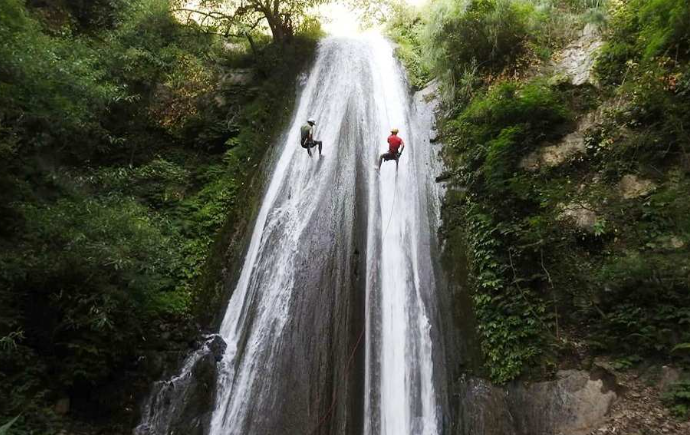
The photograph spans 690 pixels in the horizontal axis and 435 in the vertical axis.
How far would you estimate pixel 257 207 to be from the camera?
9867mm

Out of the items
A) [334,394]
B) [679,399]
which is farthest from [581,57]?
[334,394]

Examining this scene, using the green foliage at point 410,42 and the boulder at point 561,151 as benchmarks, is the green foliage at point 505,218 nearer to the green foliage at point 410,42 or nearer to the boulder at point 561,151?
the boulder at point 561,151

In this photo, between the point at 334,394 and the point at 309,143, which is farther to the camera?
the point at 309,143

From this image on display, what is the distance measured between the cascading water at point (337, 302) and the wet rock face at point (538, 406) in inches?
23.1

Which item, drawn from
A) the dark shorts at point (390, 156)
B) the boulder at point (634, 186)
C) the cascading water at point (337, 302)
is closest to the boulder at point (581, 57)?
the boulder at point (634, 186)

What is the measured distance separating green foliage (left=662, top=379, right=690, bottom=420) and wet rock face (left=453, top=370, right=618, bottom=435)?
0.58 meters

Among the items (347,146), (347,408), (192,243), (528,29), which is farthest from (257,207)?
(528,29)

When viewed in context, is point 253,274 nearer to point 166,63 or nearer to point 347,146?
point 347,146

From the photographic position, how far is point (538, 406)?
5.88m

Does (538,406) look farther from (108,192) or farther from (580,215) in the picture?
(108,192)

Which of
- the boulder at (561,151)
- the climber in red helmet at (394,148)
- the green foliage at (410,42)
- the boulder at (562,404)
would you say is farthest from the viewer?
the green foliage at (410,42)

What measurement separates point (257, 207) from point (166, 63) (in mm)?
6088

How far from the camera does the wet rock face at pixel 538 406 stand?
546 cm

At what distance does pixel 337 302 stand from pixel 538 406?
3.55 metres
